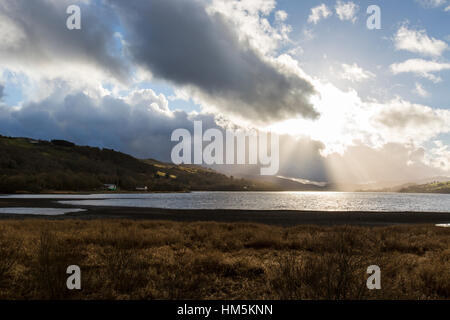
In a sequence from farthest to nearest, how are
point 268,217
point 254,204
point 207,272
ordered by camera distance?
point 254,204
point 268,217
point 207,272

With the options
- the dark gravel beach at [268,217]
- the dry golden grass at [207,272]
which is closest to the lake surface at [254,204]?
the dark gravel beach at [268,217]

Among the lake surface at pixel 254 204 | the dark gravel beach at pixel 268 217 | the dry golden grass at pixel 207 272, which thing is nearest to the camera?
the dry golden grass at pixel 207 272

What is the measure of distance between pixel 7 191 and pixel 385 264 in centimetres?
17416

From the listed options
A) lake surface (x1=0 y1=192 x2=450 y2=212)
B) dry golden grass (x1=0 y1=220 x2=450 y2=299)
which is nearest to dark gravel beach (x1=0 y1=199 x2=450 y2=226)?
lake surface (x1=0 y1=192 x2=450 y2=212)

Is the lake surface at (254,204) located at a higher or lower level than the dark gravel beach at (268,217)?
lower

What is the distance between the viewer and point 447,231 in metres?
21.9

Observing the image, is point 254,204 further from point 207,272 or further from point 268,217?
point 207,272

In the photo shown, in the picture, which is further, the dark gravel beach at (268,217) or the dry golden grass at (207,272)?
the dark gravel beach at (268,217)

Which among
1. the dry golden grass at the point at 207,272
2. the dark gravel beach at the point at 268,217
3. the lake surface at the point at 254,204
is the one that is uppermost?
the dry golden grass at the point at 207,272

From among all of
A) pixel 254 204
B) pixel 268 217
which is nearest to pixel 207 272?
pixel 268 217

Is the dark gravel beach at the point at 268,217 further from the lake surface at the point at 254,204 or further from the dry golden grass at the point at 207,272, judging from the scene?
the dry golden grass at the point at 207,272

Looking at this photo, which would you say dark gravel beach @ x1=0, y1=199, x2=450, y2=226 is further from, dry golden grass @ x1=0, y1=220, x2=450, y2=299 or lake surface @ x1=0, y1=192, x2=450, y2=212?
dry golden grass @ x1=0, y1=220, x2=450, y2=299
